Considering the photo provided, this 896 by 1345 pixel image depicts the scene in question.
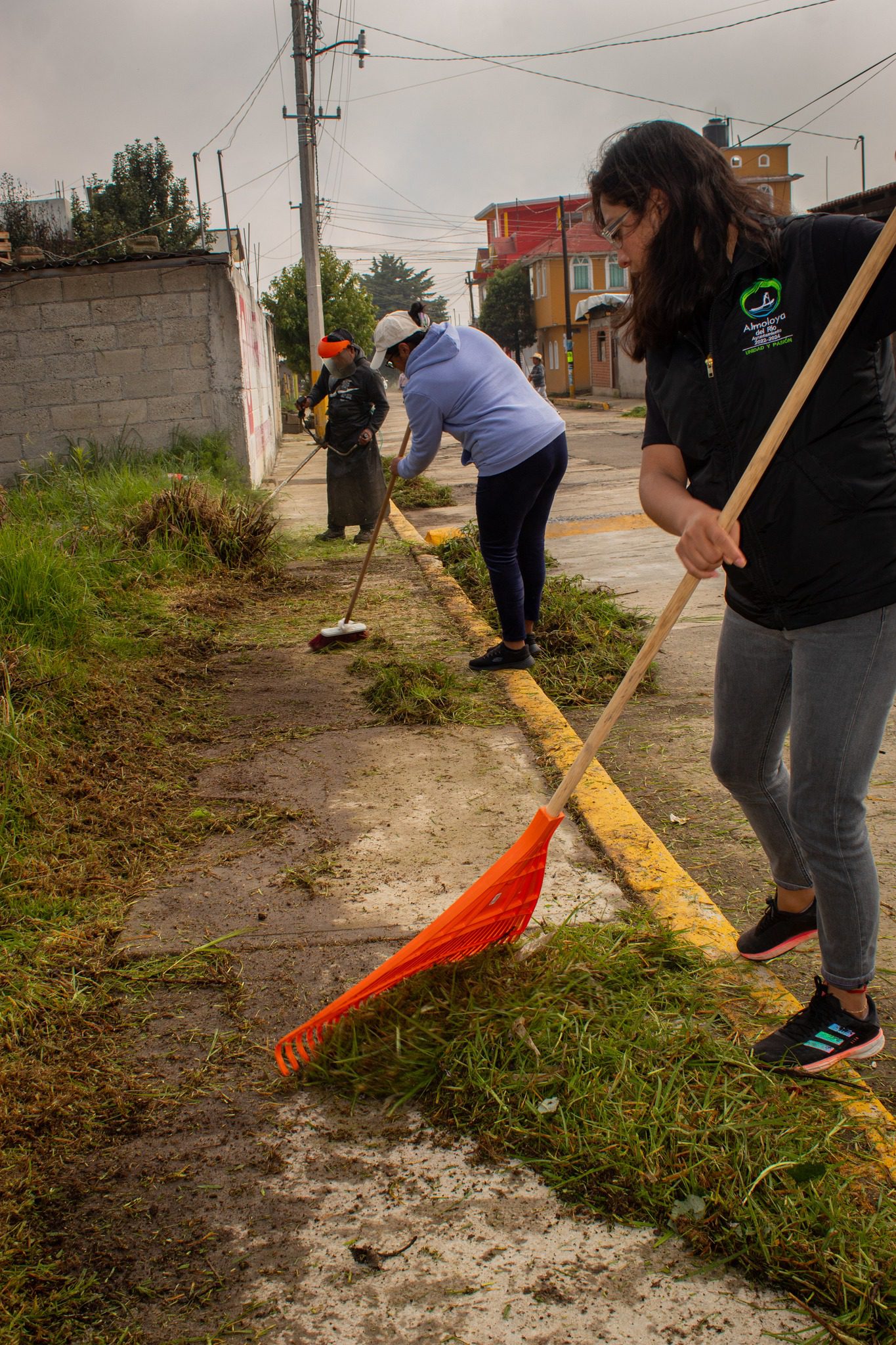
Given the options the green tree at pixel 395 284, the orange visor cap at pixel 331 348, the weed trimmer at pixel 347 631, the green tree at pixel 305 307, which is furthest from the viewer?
the green tree at pixel 395 284

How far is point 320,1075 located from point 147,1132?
376 millimetres

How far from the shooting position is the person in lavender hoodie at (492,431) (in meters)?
4.89

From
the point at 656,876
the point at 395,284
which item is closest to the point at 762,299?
the point at 656,876

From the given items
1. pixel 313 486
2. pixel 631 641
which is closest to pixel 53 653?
pixel 631 641

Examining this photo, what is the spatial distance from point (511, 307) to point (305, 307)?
32.9 metres

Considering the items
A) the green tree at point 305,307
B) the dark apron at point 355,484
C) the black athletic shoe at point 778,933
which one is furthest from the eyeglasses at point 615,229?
the green tree at point 305,307

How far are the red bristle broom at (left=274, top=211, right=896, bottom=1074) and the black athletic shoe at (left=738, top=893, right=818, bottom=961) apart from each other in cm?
57

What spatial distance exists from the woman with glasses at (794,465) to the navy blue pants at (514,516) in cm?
269

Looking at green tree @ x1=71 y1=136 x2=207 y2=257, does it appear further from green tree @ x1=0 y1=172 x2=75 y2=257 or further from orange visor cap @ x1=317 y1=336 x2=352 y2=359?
orange visor cap @ x1=317 y1=336 x2=352 y2=359

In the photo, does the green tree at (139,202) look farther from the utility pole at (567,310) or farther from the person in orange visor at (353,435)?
the person in orange visor at (353,435)

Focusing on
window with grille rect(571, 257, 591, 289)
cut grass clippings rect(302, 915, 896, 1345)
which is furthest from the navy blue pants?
window with grille rect(571, 257, 591, 289)

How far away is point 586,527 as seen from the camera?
9.51 meters

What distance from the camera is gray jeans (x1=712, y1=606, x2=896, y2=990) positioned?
2.00 m

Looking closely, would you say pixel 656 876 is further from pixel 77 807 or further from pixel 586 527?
pixel 586 527
